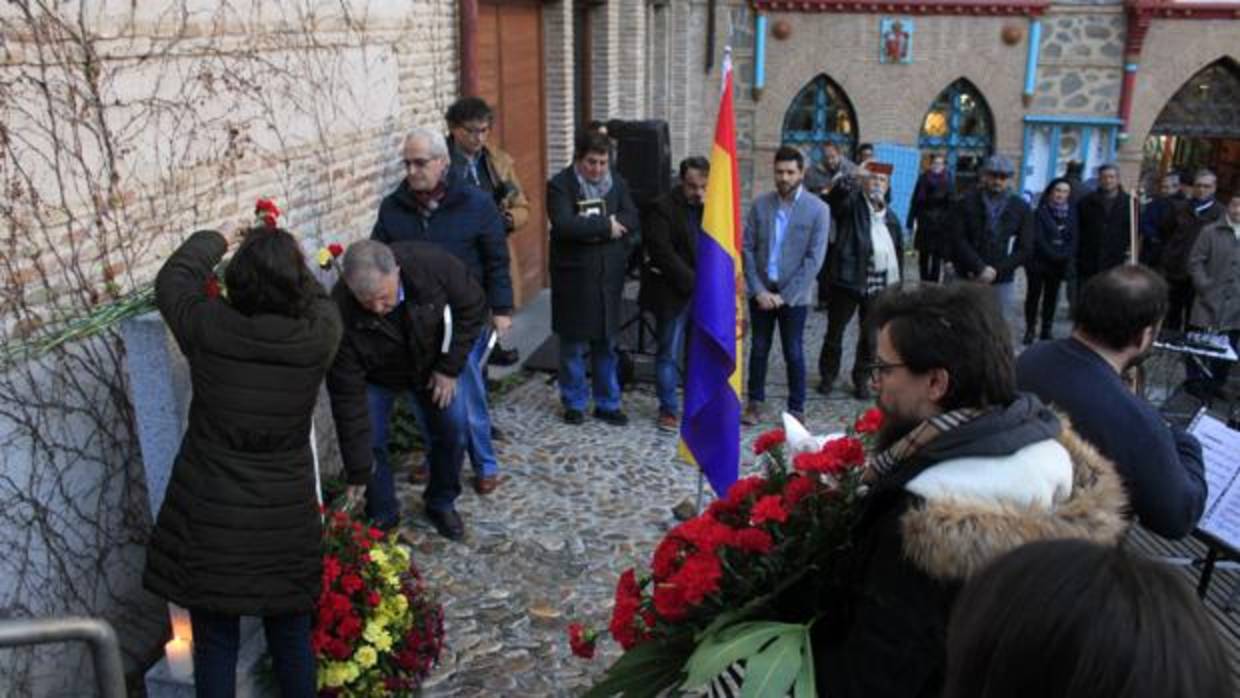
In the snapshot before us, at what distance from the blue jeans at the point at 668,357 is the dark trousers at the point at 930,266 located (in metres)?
5.15

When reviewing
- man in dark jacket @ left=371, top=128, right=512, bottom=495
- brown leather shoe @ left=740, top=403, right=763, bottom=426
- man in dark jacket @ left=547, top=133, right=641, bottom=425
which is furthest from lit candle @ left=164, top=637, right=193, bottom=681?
brown leather shoe @ left=740, top=403, right=763, bottom=426

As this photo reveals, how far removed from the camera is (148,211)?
4320mm

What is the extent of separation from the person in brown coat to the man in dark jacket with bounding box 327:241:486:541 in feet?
20.0

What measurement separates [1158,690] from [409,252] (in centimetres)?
404

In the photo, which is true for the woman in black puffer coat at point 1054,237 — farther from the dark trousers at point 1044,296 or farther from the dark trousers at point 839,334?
the dark trousers at point 839,334

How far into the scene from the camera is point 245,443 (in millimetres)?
3318

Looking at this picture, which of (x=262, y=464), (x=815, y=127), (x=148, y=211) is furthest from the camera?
(x=815, y=127)

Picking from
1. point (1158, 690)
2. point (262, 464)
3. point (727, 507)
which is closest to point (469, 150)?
point (262, 464)

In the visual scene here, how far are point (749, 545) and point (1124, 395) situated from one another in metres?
1.22

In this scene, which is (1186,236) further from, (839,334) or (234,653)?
(234,653)

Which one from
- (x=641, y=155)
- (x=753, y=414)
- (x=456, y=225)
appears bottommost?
(x=753, y=414)

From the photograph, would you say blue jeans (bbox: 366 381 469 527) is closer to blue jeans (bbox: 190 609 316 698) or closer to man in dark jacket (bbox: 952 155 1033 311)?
blue jeans (bbox: 190 609 316 698)

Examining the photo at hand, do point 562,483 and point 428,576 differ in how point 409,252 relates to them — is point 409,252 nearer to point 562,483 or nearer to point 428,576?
point 428,576

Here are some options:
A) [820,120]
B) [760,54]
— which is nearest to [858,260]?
[760,54]
